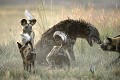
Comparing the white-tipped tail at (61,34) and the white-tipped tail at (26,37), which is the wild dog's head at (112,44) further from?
the white-tipped tail at (26,37)

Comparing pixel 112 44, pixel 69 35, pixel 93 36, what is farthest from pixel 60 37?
pixel 112 44

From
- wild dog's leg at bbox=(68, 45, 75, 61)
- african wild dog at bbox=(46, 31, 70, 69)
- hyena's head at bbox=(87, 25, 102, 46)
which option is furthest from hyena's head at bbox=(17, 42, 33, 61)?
hyena's head at bbox=(87, 25, 102, 46)

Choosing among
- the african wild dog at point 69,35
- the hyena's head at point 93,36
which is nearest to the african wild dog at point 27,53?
the african wild dog at point 69,35

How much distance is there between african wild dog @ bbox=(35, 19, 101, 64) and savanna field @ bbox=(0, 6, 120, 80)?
0.24 metres

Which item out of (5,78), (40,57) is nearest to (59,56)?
(40,57)

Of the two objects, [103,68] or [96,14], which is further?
[96,14]

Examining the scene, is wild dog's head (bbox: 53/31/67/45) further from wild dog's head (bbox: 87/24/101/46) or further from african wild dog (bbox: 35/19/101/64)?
wild dog's head (bbox: 87/24/101/46)

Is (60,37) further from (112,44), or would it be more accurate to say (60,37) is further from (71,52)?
(112,44)

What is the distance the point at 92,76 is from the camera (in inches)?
245

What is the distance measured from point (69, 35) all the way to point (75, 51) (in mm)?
899

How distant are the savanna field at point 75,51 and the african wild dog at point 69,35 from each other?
24cm

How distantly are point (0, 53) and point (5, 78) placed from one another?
1586mm

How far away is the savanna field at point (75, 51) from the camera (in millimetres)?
6273

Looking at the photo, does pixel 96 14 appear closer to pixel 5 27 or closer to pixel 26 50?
pixel 5 27
